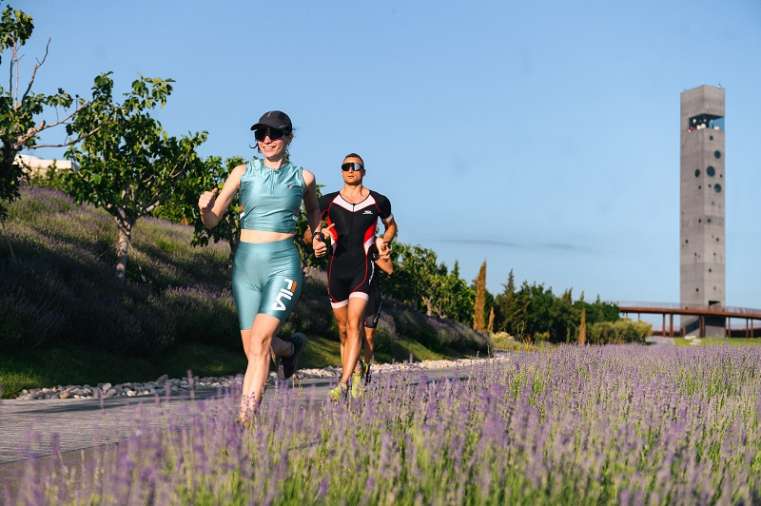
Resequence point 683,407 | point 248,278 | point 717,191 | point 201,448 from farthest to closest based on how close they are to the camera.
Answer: point 717,191, point 248,278, point 683,407, point 201,448

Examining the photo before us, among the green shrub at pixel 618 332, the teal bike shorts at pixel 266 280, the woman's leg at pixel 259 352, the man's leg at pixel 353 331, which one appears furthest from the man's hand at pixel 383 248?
the green shrub at pixel 618 332

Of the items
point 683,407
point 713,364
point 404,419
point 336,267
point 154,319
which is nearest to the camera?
point 404,419

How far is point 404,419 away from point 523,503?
1483 mm

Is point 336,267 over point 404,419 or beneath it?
over

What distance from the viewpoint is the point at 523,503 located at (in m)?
3.60

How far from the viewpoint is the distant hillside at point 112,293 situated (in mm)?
12820

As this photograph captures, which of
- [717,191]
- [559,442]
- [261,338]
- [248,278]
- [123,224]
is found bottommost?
[559,442]

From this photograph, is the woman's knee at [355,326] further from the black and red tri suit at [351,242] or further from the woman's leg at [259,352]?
the woman's leg at [259,352]

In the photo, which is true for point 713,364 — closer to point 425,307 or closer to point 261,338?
point 261,338

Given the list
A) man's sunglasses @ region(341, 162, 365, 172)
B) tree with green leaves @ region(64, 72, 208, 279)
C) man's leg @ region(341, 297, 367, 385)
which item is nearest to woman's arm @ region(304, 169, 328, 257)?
man's leg @ region(341, 297, 367, 385)

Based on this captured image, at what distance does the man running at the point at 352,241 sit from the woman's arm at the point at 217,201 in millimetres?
2096

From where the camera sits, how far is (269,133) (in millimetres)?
6008

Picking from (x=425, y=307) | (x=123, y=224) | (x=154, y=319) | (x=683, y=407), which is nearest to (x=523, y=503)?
(x=683, y=407)

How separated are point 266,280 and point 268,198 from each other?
0.57m
